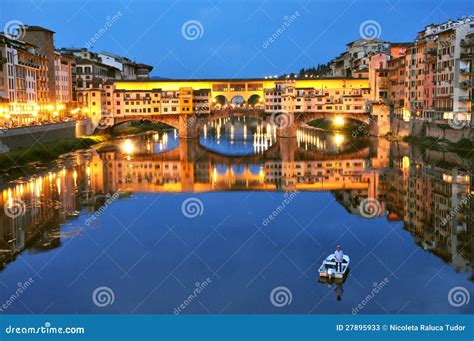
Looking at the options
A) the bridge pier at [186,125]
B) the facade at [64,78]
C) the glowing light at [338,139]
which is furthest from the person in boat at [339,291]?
the facade at [64,78]

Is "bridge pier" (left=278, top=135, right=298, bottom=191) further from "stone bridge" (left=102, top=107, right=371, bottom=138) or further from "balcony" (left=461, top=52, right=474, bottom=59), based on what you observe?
"balcony" (left=461, top=52, right=474, bottom=59)

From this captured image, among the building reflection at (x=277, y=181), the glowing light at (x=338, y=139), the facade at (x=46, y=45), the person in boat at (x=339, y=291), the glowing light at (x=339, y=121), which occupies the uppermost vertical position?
the facade at (x=46, y=45)

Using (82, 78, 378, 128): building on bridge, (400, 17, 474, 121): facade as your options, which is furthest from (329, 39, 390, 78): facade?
(400, 17, 474, 121): facade

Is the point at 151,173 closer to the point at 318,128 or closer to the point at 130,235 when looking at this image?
the point at 130,235

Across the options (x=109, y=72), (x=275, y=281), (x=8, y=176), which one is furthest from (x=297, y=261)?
(x=109, y=72)

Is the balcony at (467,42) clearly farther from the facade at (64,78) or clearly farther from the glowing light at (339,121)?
the facade at (64,78)

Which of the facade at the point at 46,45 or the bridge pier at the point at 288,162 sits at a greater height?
the facade at the point at 46,45

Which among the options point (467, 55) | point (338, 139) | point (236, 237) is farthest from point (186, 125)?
point (236, 237)

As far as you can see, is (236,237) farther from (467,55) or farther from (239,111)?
(239,111)
